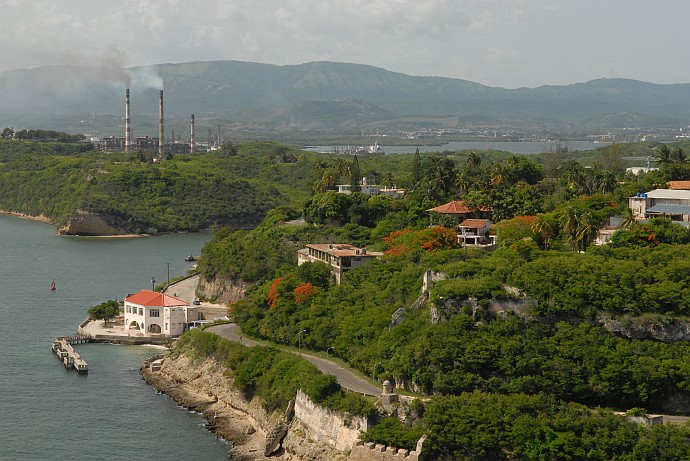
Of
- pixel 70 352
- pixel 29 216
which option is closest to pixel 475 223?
pixel 70 352

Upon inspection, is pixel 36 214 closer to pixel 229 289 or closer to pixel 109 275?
pixel 109 275

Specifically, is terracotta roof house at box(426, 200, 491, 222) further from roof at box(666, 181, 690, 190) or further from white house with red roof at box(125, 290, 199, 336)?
white house with red roof at box(125, 290, 199, 336)

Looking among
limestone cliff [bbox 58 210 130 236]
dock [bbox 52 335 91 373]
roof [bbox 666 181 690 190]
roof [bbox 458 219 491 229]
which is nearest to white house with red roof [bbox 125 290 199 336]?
dock [bbox 52 335 91 373]

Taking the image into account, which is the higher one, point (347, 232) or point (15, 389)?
point (347, 232)

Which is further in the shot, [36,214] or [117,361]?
[36,214]

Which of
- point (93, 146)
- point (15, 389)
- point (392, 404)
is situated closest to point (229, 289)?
point (15, 389)
